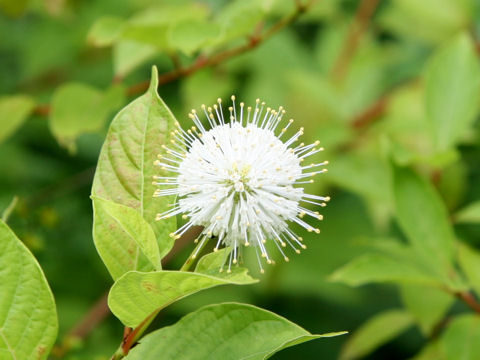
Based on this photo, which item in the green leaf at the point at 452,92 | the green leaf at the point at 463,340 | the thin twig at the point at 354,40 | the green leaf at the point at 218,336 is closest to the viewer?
the green leaf at the point at 218,336

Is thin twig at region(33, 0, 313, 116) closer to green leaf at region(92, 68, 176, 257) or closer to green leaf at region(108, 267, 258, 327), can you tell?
green leaf at region(92, 68, 176, 257)

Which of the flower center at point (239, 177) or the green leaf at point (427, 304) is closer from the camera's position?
the flower center at point (239, 177)

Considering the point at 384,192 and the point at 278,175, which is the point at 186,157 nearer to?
the point at 278,175

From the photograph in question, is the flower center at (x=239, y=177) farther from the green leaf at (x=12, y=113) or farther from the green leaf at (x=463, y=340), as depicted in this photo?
the green leaf at (x=12, y=113)

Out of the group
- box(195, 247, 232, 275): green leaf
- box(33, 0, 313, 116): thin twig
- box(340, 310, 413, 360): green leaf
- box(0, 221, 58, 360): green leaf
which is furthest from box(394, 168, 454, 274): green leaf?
box(0, 221, 58, 360): green leaf

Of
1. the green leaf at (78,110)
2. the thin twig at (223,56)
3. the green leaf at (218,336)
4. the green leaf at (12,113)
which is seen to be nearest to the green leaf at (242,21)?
the thin twig at (223,56)

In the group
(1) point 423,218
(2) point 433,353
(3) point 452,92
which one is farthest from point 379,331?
(3) point 452,92
